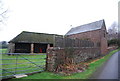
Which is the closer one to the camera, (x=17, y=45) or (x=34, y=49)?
(x=17, y=45)

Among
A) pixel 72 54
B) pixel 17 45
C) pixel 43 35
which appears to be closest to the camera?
pixel 72 54

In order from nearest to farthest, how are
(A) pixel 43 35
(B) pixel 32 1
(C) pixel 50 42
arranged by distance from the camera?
(B) pixel 32 1 → (C) pixel 50 42 → (A) pixel 43 35

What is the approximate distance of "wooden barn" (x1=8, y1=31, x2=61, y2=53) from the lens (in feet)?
64.5

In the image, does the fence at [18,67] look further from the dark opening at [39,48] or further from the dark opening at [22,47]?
the dark opening at [39,48]

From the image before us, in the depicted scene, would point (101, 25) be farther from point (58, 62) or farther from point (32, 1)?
point (58, 62)

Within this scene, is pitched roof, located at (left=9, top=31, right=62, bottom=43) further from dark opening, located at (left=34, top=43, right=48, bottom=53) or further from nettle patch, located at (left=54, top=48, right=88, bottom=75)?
nettle patch, located at (left=54, top=48, right=88, bottom=75)

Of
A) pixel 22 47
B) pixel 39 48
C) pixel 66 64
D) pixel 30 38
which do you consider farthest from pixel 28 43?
pixel 66 64

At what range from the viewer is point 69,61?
25.4 ft

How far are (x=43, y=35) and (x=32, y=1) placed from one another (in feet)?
48.0

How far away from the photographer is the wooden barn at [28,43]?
19667mm

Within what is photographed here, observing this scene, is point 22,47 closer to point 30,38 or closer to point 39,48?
point 30,38

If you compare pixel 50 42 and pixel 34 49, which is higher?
pixel 50 42

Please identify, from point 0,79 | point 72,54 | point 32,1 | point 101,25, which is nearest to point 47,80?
point 0,79

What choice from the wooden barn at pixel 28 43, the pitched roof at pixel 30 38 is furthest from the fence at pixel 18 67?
the pitched roof at pixel 30 38
